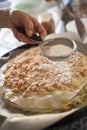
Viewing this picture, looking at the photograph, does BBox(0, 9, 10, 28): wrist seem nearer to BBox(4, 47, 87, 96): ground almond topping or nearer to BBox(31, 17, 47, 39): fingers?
BBox(31, 17, 47, 39): fingers

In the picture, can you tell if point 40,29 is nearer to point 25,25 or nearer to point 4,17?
point 25,25

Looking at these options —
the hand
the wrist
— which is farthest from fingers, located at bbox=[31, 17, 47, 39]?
the wrist

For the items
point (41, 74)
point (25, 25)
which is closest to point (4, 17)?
point (25, 25)

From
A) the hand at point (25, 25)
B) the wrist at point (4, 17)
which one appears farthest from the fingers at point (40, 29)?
the wrist at point (4, 17)

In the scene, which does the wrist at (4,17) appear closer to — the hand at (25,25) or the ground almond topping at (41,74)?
the hand at (25,25)

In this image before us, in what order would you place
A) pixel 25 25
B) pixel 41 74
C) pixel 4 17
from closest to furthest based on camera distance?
pixel 41 74 → pixel 25 25 → pixel 4 17

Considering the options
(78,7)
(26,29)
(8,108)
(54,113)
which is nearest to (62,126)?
(54,113)

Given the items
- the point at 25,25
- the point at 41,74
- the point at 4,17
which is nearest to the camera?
the point at 41,74
